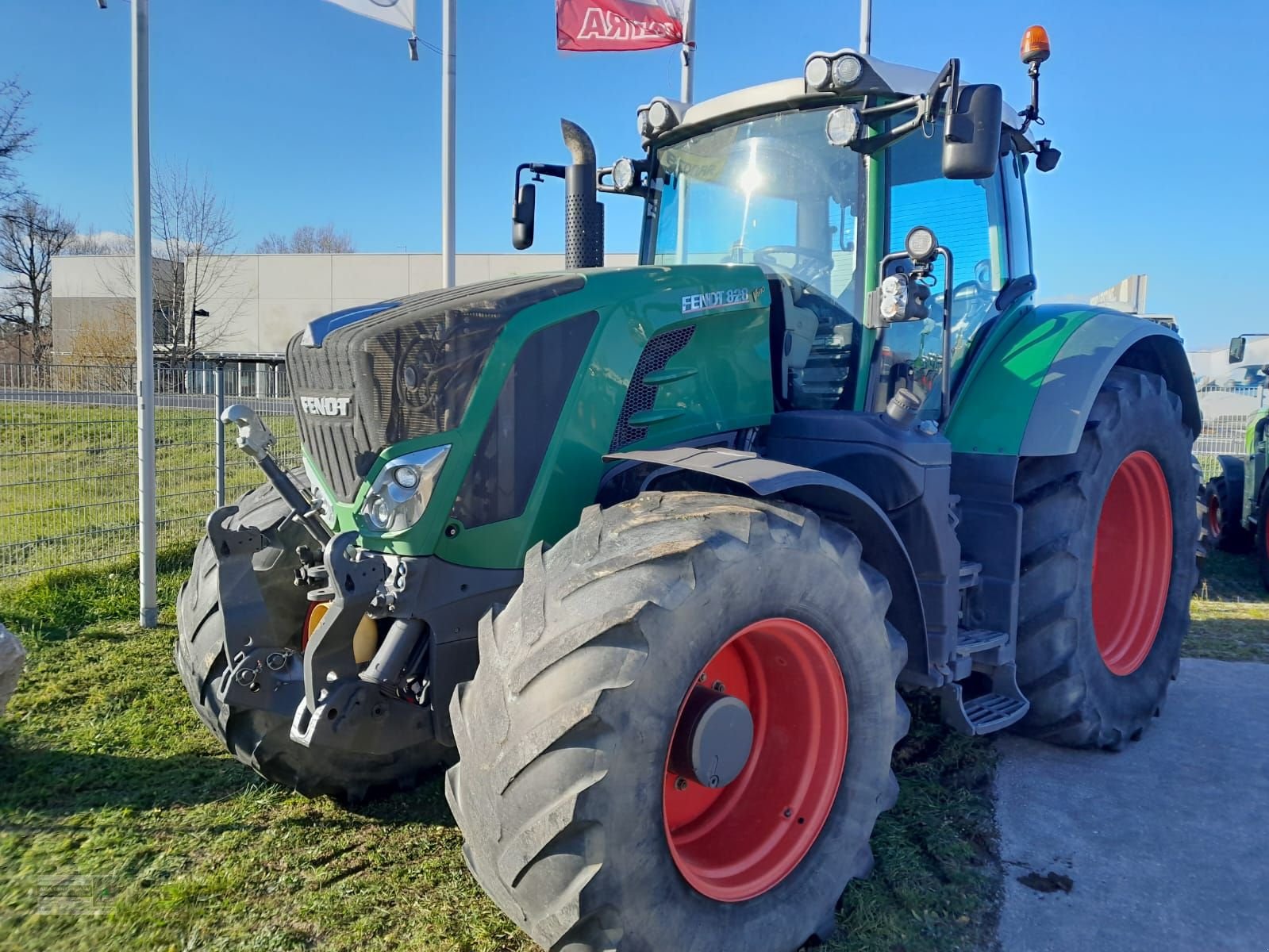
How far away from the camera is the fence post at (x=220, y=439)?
295 inches

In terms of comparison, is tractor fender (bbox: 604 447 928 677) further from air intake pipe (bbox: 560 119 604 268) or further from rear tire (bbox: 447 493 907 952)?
air intake pipe (bbox: 560 119 604 268)

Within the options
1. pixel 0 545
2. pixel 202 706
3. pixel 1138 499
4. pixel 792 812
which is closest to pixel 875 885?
pixel 792 812

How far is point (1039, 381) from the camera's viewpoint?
13.5ft

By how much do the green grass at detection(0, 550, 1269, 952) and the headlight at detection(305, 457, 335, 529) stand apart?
3.81 ft

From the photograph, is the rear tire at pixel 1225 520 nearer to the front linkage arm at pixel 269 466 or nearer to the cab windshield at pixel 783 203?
the cab windshield at pixel 783 203

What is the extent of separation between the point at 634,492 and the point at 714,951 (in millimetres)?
1342

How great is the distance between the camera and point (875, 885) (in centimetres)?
306

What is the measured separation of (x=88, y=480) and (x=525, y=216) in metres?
4.57

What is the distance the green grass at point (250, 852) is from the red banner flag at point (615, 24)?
6103 mm

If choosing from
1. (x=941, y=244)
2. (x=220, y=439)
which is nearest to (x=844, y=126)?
(x=941, y=244)

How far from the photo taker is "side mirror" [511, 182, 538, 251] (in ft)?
15.1

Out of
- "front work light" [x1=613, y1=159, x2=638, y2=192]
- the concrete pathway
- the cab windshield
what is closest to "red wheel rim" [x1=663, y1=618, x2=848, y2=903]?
the concrete pathway

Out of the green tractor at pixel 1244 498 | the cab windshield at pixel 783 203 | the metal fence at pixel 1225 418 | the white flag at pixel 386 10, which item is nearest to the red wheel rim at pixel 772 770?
the cab windshield at pixel 783 203

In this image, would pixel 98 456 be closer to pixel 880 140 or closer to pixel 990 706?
pixel 880 140
